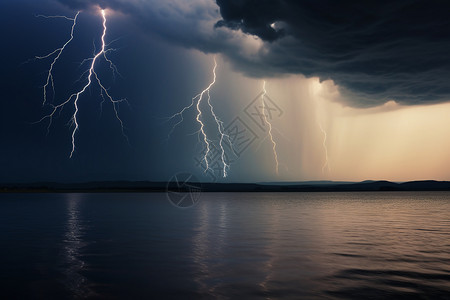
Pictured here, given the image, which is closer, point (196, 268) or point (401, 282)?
point (401, 282)

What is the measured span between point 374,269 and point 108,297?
7.70 metres

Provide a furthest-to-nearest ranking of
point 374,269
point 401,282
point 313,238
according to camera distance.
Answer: point 313,238 → point 374,269 → point 401,282

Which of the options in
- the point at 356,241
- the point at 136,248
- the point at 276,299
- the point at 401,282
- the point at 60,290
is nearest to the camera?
the point at 276,299

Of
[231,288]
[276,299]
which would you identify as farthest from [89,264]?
[276,299]

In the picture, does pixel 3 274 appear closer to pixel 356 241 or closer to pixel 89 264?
pixel 89 264

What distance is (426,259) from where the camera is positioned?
13242mm

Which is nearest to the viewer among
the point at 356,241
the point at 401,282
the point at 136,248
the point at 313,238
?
the point at 401,282

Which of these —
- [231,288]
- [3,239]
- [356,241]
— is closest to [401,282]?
[231,288]

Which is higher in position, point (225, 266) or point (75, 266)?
point (225, 266)

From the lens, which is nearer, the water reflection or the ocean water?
the ocean water

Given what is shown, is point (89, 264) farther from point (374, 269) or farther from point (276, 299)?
point (374, 269)

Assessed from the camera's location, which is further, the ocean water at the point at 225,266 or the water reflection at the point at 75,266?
the water reflection at the point at 75,266

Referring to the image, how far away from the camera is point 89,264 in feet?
40.2

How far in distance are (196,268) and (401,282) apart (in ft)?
18.6
